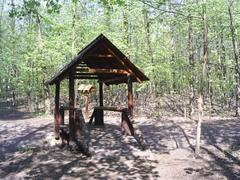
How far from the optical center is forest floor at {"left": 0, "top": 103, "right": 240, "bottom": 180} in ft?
34.1

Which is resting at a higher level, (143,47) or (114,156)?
(143,47)

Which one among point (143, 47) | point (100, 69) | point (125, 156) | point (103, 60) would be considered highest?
point (143, 47)

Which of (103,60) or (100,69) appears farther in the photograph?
(103,60)

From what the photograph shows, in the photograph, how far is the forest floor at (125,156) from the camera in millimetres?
10398

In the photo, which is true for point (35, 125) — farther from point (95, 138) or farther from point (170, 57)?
point (170, 57)

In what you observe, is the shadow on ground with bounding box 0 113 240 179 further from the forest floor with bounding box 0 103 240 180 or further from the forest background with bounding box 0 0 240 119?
the forest background with bounding box 0 0 240 119

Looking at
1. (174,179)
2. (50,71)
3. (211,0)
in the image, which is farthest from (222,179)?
(50,71)

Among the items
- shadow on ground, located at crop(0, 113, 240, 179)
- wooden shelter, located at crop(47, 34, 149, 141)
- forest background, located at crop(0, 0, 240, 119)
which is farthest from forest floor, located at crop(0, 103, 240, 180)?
forest background, located at crop(0, 0, 240, 119)

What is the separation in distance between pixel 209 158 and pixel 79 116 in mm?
5012

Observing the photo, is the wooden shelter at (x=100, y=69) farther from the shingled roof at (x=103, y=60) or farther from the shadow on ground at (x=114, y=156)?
the shadow on ground at (x=114, y=156)

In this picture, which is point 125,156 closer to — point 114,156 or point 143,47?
point 114,156

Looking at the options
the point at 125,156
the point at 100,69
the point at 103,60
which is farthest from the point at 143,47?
the point at 125,156

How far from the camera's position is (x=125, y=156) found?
484 inches

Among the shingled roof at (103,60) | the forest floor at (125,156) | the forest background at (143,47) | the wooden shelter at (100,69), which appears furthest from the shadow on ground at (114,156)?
the forest background at (143,47)
